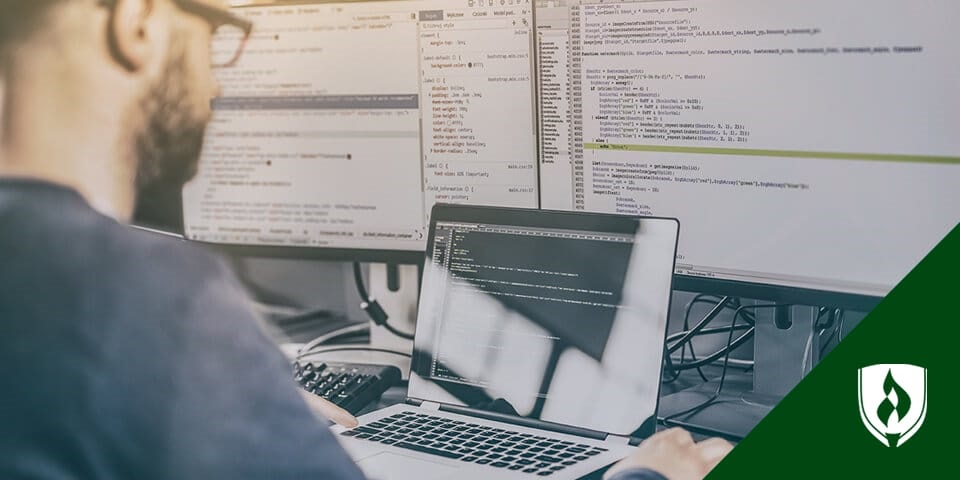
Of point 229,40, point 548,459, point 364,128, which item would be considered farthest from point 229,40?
point 548,459

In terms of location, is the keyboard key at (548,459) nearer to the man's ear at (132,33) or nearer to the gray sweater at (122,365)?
the gray sweater at (122,365)

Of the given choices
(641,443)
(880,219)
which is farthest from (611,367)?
(880,219)

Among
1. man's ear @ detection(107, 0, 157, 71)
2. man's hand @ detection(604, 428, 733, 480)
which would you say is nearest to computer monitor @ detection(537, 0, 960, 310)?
man's hand @ detection(604, 428, 733, 480)

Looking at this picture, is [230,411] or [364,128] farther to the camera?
[364,128]

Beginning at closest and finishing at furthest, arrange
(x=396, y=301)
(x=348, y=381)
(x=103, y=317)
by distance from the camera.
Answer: (x=103, y=317)
(x=348, y=381)
(x=396, y=301)

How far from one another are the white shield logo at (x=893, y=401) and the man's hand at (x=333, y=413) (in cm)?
44

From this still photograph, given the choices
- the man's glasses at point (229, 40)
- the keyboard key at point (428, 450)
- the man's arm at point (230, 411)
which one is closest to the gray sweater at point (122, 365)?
the man's arm at point (230, 411)

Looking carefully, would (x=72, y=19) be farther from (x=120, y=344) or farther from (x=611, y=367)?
(x=611, y=367)

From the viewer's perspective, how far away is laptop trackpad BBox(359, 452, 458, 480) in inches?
34.8

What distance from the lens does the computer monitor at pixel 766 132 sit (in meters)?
0.84

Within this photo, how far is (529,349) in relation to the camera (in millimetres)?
977
